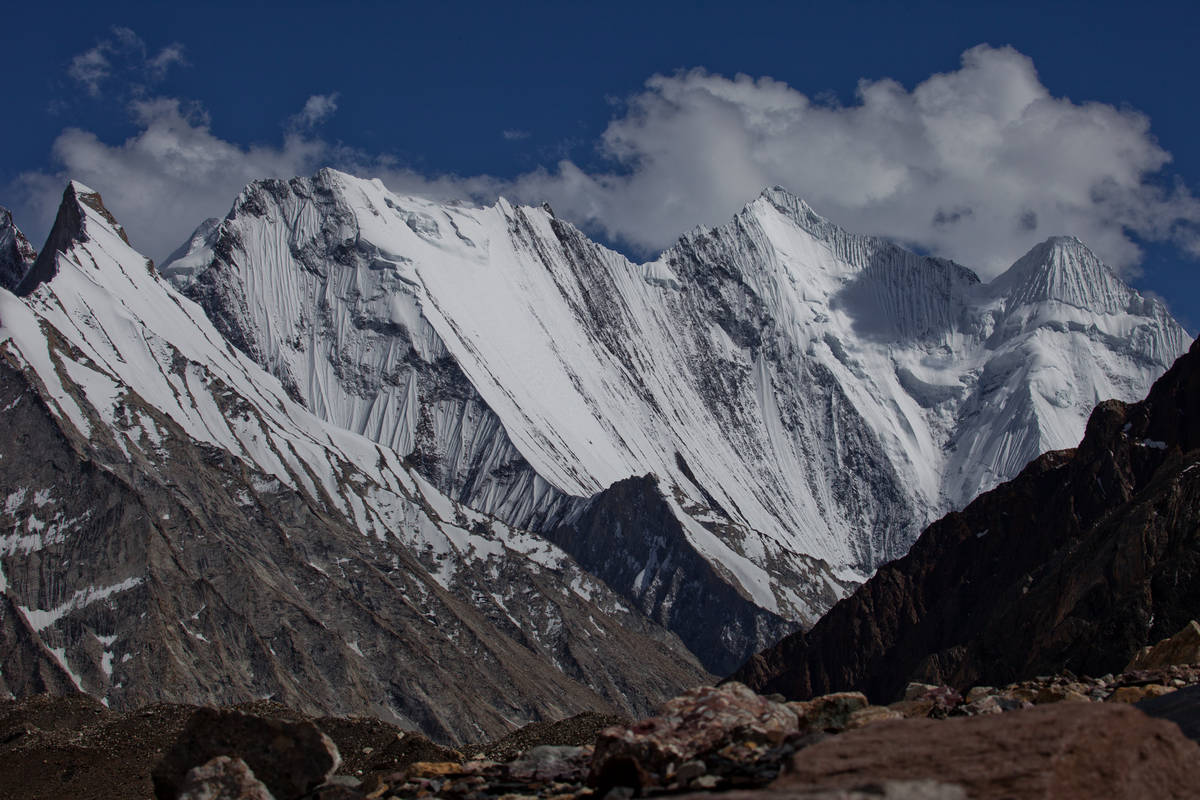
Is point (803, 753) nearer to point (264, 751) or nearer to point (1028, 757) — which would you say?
point (1028, 757)

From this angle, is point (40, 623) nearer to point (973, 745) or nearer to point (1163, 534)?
point (1163, 534)

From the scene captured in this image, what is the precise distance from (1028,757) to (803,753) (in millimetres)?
1953

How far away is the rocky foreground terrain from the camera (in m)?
11.8

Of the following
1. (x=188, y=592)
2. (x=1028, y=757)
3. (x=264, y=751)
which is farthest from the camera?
(x=188, y=592)

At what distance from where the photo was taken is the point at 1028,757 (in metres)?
11.8

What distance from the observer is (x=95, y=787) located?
36.3 m

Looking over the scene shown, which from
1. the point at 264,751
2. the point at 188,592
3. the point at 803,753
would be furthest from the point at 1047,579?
the point at 188,592

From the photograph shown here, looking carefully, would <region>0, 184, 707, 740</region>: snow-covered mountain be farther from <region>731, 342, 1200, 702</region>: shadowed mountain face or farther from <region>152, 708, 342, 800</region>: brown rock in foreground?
<region>152, 708, 342, 800</region>: brown rock in foreground

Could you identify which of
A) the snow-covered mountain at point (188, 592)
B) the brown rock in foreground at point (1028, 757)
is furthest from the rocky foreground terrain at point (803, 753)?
the snow-covered mountain at point (188, 592)

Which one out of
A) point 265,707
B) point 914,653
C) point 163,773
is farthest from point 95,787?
point 914,653

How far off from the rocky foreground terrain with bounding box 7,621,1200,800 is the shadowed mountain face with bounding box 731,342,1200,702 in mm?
30366

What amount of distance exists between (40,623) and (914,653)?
86.4 meters

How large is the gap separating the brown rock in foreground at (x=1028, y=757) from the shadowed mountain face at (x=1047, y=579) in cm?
4540

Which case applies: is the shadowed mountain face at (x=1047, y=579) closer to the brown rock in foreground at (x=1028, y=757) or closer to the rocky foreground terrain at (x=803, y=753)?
the rocky foreground terrain at (x=803, y=753)
